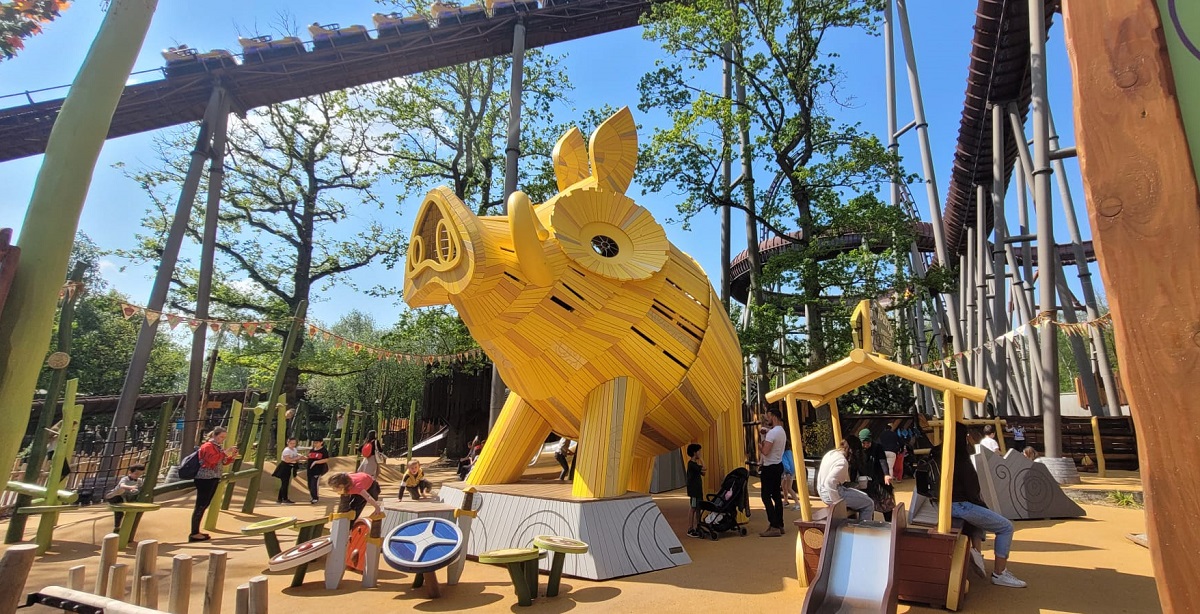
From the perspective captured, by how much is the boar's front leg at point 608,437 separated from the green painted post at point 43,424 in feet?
21.1

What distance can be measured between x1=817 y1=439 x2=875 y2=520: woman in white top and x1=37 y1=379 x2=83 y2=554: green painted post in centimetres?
779

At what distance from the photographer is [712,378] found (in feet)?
Result: 22.4

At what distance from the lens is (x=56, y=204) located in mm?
2449

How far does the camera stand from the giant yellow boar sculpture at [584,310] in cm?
536

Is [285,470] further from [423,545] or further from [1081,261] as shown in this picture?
[1081,261]

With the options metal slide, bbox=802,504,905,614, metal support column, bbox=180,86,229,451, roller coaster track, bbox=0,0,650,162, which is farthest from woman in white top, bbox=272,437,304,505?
metal slide, bbox=802,504,905,614

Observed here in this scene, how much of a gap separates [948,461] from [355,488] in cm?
498

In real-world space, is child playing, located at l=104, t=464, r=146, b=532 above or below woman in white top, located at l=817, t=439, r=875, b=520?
below

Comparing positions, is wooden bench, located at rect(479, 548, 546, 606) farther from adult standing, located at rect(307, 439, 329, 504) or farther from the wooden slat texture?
adult standing, located at rect(307, 439, 329, 504)

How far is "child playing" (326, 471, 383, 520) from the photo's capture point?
5.43 m

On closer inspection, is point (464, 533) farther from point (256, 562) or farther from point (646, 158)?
point (646, 158)

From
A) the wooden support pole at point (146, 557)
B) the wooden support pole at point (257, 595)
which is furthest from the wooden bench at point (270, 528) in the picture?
the wooden support pole at point (257, 595)

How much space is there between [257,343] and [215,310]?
3342 millimetres

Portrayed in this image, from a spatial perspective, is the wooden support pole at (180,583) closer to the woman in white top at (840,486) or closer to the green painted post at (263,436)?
the woman in white top at (840,486)
